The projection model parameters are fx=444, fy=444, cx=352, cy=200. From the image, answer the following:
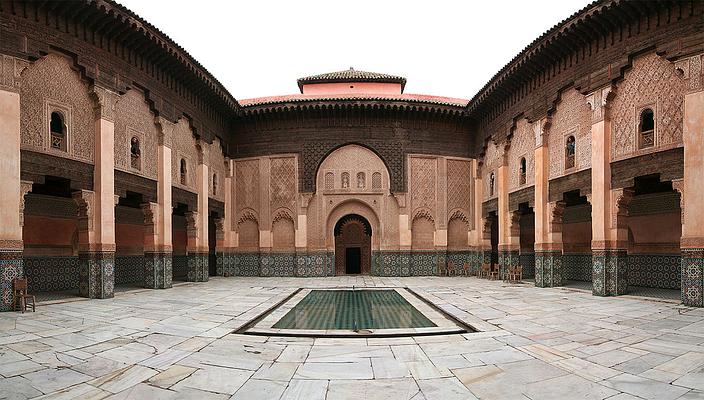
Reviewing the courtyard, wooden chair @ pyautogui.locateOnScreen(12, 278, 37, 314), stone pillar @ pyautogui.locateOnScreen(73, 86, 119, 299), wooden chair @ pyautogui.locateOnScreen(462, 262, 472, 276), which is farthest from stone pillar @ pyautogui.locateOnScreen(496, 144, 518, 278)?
wooden chair @ pyautogui.locateOnScreen(12, 278, 37, 314)

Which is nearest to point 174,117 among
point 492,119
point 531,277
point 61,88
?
point 61,88

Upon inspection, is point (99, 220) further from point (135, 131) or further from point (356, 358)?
point (356, 358)

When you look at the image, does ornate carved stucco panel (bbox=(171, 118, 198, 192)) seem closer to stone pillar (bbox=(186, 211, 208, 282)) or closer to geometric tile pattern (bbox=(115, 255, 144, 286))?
stone pillar (bbox=(186, 211, 208, 282))

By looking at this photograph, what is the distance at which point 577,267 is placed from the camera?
14.5m

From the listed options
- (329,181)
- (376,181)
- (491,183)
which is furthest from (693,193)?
(329,181)

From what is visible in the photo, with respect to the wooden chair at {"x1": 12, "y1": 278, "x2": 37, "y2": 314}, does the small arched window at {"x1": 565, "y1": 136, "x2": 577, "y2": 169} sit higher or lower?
higher

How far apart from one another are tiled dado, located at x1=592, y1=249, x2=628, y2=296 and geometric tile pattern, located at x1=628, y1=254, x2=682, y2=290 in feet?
6.35

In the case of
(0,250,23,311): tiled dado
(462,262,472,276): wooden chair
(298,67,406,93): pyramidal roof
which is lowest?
(462,262,472,276): wooden chair

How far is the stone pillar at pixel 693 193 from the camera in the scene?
8.27 metres

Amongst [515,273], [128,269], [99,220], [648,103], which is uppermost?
[648,103]

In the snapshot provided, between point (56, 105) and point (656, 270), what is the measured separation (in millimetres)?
14941

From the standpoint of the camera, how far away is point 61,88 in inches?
373

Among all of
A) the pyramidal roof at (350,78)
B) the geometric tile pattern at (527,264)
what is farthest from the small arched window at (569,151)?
the pyramidal roof at (350,78)

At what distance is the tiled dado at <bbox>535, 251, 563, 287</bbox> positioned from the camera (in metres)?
12.4
